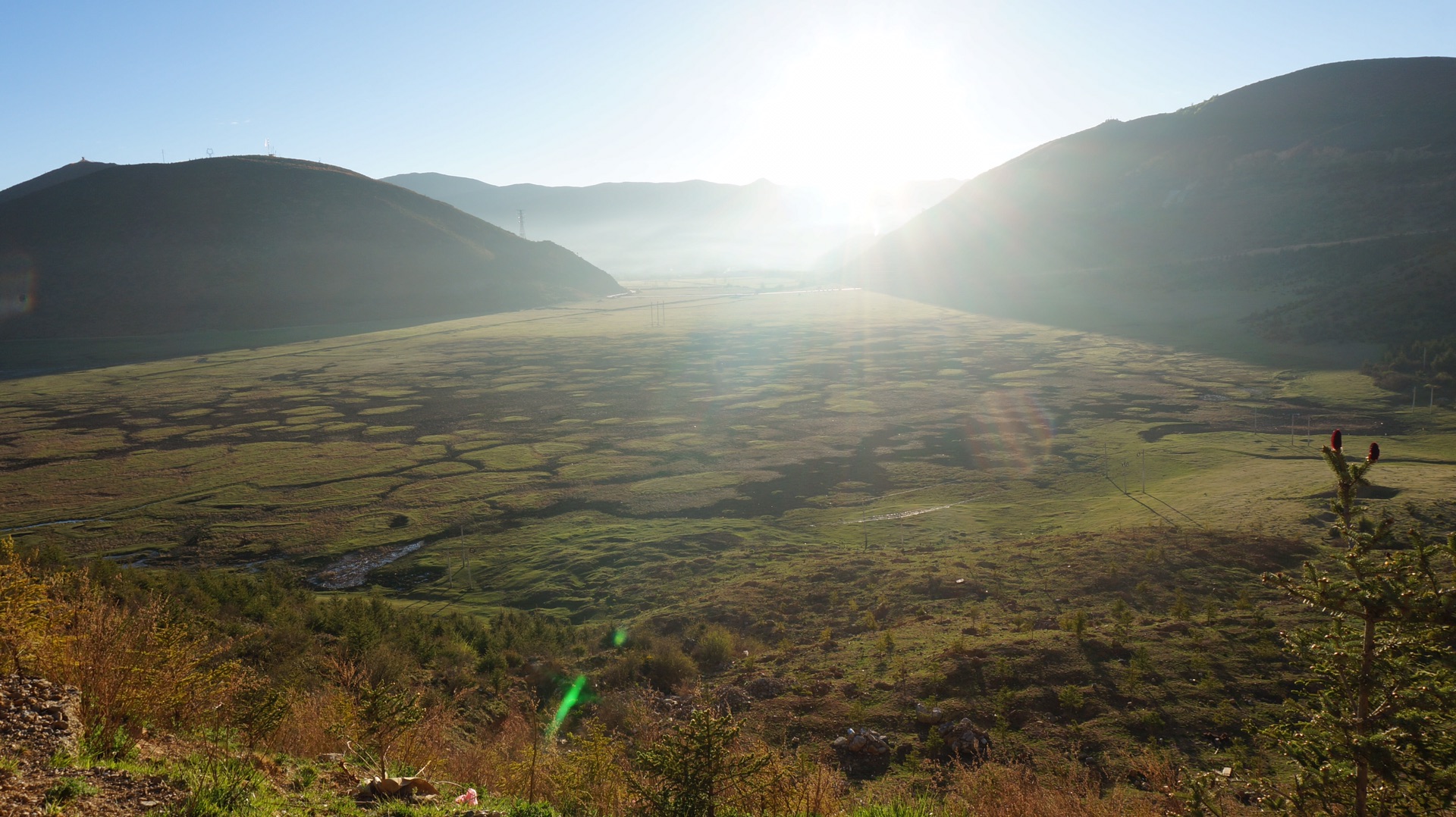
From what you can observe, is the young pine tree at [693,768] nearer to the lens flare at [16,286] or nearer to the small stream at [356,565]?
the small stream at [356,565]

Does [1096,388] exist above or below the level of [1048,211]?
below

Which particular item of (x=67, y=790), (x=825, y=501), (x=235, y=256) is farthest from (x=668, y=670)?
(x=235, y=256)

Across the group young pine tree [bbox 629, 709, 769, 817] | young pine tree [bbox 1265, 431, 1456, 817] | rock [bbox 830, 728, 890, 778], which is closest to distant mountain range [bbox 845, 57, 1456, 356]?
rock [bbox 830, 728, 890, 778]

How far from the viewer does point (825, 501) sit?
2711 centimetres

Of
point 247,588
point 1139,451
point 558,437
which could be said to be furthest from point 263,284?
point 1139,451

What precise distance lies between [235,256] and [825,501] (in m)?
106

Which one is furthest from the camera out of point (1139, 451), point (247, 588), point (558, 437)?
point (558, 437)

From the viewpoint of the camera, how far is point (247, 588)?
57.1ft

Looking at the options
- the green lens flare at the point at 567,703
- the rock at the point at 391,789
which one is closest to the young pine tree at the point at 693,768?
the rock at the point at 391,789

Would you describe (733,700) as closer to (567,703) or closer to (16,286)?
(567,703)

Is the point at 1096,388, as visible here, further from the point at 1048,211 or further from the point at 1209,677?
the point at 1048,211

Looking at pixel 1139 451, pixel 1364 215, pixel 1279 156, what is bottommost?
pixel 1139 451

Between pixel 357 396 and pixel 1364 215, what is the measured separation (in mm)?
95714

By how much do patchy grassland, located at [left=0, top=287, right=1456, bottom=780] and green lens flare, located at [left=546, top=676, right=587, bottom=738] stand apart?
272cm
